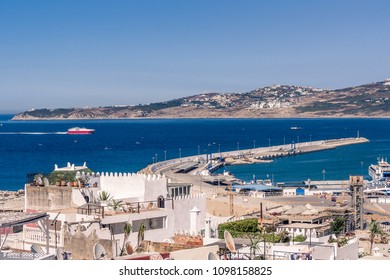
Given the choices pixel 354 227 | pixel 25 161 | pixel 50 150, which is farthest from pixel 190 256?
pixel 50 150

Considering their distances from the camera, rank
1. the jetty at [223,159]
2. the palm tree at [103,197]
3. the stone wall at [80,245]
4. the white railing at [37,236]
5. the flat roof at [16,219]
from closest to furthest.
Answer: the flat roof at [16,219]
the stone wall at [80,245]
the white railing at [37,236]
the palm tree at [103,197]
the jetty at [223,159]

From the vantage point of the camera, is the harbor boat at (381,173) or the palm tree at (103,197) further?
the harbor boat at (381,173)

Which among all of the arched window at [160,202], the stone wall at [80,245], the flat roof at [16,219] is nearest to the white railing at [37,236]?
the stone wall at [80,245]

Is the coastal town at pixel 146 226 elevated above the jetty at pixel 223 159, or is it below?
above

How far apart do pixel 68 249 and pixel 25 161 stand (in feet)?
278

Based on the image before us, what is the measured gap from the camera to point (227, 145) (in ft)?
426

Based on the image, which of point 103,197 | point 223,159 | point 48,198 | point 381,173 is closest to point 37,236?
point 103,197

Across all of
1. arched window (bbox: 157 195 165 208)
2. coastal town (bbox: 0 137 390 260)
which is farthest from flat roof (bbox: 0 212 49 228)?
arched window (bbox: 157 195 165 208)

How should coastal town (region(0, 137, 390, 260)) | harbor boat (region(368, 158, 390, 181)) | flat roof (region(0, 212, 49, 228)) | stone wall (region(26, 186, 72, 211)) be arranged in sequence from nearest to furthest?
flat roof (region(0, 212, 49, 228)) < coastal town (region(0, 137, 390, 260)) < stone wall (region(26, 186, 72, 211)) < harbor boat (region(368, 158, 390, 181))

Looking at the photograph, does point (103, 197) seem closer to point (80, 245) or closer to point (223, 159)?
point (80, 245)

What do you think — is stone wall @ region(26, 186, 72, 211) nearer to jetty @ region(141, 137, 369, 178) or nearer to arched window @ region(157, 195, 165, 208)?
arched window @ region(157, 195, 165, 208)

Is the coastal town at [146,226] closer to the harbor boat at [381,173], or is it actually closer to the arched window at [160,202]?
the arched window at [160,202]
